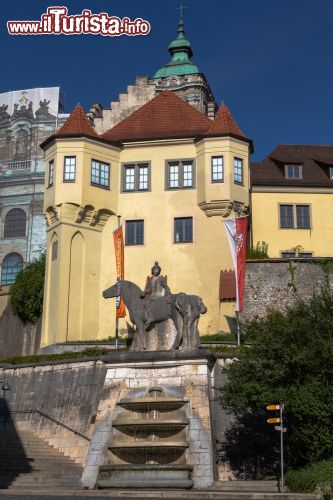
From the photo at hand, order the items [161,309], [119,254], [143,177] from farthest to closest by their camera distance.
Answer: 1. [143,177]
2. [119,254]
3. [161,309]

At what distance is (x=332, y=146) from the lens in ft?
191

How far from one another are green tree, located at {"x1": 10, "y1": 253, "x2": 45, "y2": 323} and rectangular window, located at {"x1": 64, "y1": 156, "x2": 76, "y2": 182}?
8669 millimetres

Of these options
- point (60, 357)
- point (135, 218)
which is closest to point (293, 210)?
point (135, 218)

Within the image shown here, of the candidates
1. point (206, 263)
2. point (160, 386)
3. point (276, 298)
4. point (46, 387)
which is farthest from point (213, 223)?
point (160, 386)

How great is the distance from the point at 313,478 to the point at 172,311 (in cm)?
925

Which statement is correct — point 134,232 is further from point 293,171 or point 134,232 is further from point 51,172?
point 293,171

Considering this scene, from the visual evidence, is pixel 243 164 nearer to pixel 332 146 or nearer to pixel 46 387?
pixel 332 146

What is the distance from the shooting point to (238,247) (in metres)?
40.8

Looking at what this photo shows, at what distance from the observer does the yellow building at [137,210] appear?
4406 centimetres

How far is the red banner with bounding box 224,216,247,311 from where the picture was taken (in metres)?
40.2

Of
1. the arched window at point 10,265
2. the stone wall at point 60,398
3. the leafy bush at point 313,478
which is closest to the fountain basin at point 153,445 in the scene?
the leafy bush at point 313,478

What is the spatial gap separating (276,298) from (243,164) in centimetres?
870

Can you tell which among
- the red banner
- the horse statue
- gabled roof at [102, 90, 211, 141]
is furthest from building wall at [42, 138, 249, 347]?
the horse statue

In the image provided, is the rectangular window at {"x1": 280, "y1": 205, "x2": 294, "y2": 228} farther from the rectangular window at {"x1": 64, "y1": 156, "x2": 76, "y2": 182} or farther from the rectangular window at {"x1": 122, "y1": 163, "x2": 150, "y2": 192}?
the rectangular window at {"x1": 64, "y1": 156, "x2": 76, "y2": 182}
